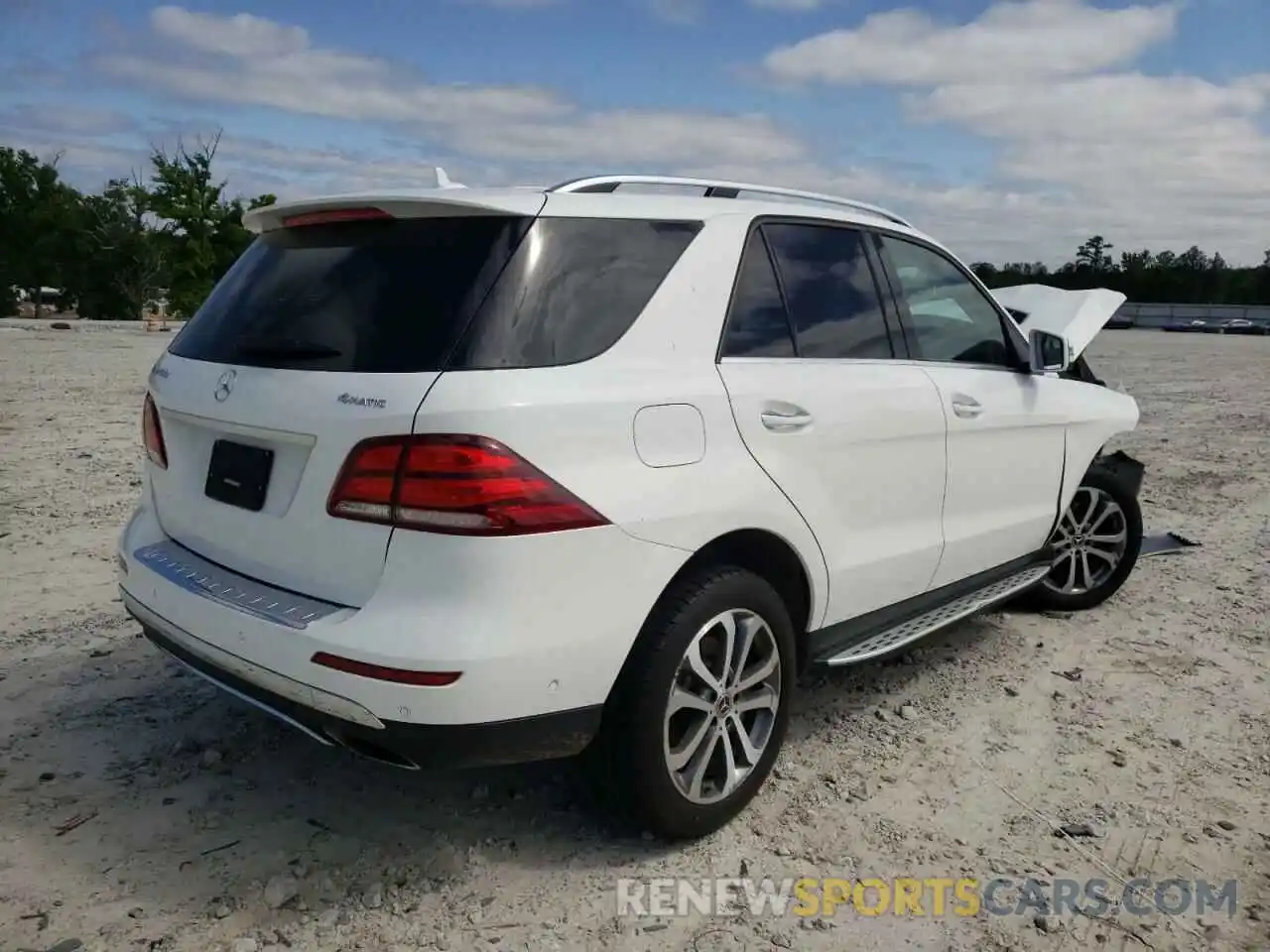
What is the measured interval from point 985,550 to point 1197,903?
Result: 5.40 ft

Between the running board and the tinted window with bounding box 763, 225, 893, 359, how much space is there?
99 cm

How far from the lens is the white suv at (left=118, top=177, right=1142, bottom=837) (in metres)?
2.39

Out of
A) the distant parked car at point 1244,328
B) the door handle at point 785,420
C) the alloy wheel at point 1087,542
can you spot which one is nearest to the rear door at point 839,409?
the door handle at point 785,420

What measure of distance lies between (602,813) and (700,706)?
0.55 m

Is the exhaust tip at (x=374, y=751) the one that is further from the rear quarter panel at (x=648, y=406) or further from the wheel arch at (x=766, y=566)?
the rear quarter panel at (x=648, y=406)

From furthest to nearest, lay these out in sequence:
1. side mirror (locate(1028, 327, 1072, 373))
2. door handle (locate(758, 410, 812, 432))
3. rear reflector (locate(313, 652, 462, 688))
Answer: side mirror (locate(1028, 327, 1072, 373))
door handle (locate(758, 410, 812, 432))
rear reflector (locate(313, 652, 462, 688))

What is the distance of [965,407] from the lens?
12.8ft

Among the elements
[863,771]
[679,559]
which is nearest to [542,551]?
[679,559]

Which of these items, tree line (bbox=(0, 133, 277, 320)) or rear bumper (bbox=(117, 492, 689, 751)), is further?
tree line (bbox=(0, 133, 277, 320))

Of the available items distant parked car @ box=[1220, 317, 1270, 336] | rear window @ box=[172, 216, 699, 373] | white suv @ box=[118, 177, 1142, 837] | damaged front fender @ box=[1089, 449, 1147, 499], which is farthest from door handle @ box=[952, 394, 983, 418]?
distant parked car @ box=[1220, 317, 1270, 336]

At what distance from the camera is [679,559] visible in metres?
2.69

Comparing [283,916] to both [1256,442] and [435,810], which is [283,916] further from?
[1256,442]

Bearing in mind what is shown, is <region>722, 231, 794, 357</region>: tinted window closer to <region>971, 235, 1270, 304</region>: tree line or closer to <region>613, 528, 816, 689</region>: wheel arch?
<region>613, 528, 816, 689</region>: wheel arch

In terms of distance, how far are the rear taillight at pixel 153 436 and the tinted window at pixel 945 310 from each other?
8.52 feet
